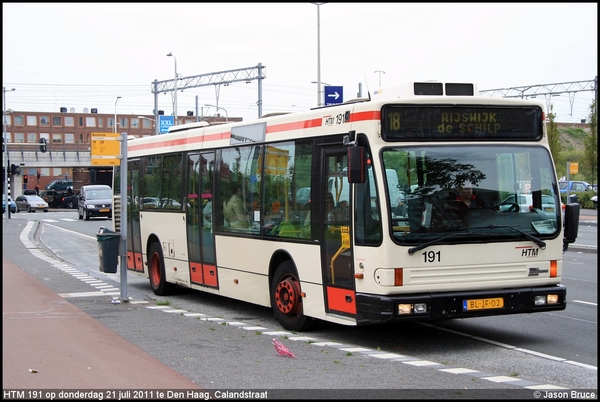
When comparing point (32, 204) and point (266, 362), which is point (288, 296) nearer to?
point (266, 362)

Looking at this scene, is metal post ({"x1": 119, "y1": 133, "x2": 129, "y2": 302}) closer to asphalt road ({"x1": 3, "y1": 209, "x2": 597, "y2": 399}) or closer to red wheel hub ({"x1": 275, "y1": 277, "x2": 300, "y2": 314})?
asphalt road ({"x1": 3, "y1": 209, "x2": 597, "y2": 399})

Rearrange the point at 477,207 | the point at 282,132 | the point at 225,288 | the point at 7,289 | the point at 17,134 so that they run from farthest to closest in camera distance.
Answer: the point at 17,134
the point at 7,289
the point at 225,288
the point at 282,132
the point at 477,207

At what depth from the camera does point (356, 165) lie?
9.52m

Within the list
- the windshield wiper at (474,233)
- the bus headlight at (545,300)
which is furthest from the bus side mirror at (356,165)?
the bus headlight at (545,300)

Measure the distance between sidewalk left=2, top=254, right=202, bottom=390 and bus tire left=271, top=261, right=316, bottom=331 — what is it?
89.4 inches

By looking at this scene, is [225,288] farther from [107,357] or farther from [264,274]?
[107,357]

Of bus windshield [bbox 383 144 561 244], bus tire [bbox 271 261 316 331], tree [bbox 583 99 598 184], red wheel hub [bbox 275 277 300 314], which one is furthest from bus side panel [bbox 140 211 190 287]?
tree [bbox 583 99 598 184]

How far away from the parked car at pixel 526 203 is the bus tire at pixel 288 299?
2.96 m

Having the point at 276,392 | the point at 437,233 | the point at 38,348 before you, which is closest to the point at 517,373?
the point at 437,233

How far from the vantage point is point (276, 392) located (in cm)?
725

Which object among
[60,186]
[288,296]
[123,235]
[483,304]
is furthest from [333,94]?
[60,186]

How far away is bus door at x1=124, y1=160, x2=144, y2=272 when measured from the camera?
17.1 meters

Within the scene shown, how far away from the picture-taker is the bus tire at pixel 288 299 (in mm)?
11141

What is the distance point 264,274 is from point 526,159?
411 cm
